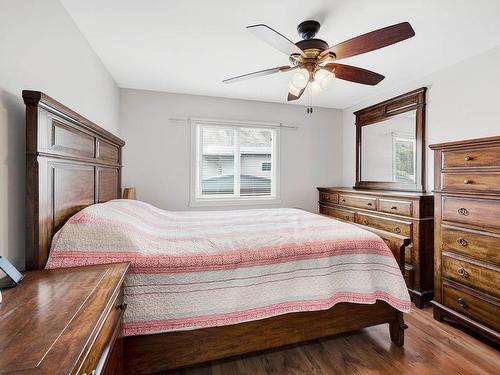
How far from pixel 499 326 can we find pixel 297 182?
8.92 feet

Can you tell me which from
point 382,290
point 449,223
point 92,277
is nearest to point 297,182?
point 449,223

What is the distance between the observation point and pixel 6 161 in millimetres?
1155

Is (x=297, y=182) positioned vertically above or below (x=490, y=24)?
below

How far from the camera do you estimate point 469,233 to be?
1912 millimetres

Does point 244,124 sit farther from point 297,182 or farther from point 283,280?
point 283,280

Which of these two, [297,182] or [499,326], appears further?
[297,182]

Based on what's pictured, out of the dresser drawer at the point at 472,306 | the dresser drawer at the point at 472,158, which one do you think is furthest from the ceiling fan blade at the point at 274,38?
the dresser drawer at the point at 472,306

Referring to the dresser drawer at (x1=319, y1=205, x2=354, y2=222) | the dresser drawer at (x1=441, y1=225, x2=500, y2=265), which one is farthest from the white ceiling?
the dresser drawer at (x1=319, y1=205, x2=354, y2=222)

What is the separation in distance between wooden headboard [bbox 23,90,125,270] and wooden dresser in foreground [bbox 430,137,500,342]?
275 centimetres

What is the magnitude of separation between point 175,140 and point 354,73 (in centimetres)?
242

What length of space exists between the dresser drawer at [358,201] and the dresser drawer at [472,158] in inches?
39.4

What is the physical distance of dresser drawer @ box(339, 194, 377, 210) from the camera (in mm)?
3002

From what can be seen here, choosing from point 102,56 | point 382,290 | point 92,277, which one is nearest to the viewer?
point 92,277

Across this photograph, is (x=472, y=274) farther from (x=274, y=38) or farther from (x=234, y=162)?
(x=234, y=162)
